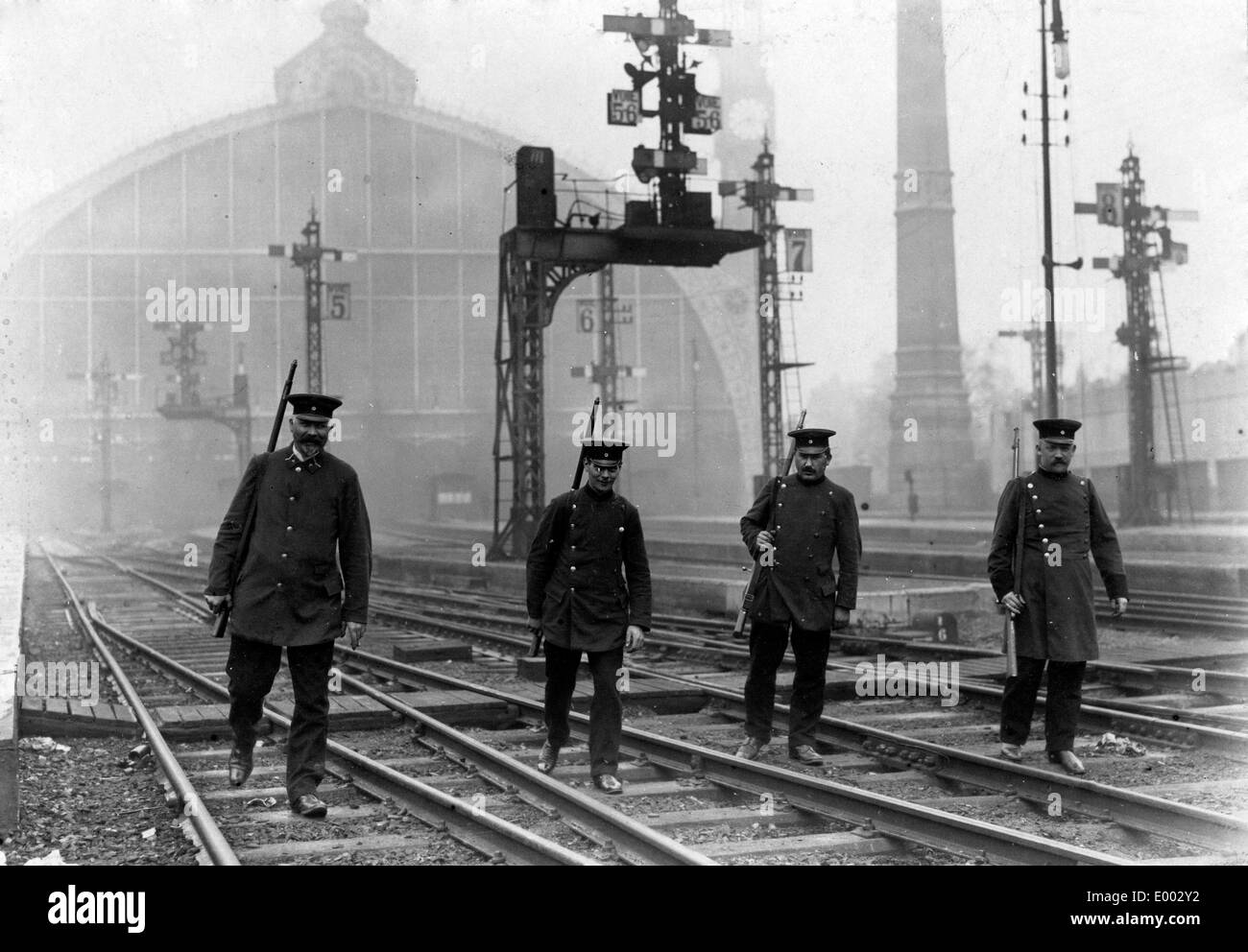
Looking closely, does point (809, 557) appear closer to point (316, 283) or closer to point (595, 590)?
point (595, 590)

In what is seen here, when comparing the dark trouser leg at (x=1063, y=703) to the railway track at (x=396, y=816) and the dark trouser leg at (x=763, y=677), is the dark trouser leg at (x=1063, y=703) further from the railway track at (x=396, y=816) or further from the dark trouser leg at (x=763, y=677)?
the railway track at (x=396, y=816)

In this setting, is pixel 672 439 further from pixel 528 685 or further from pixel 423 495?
pixel 528 685

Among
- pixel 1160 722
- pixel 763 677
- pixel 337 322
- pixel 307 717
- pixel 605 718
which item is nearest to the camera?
pixel 307 717

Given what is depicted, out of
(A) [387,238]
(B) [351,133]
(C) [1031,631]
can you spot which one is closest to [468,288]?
(A) [387,238]

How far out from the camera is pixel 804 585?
810 cm

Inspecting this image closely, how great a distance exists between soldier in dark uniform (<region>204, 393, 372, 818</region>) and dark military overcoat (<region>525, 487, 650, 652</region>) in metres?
1.12

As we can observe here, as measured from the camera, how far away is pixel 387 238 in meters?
55.4

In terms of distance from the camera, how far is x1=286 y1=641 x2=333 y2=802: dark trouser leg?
691 centimetres
